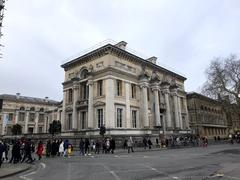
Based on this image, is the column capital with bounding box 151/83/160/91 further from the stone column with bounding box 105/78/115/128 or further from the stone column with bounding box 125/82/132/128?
the stone column with bounding box 105/78/115/128

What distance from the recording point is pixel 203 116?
7000 centimetres

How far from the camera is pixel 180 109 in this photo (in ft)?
173

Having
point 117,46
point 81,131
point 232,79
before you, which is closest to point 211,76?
point 232,79

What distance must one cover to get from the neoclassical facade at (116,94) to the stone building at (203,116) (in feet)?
66.6

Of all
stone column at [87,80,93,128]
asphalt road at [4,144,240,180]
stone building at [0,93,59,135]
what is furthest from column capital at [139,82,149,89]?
stone building at [0,93,59,135]

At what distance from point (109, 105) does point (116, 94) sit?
2651 millimetres

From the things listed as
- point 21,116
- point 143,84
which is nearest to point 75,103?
point 143,84

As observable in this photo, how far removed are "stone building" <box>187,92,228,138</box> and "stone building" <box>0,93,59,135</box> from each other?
4339 centimetres

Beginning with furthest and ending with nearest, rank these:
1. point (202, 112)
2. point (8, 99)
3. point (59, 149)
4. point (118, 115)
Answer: point (8, 99)
point (202, 112)
point (118, 115)
point (59, 149)

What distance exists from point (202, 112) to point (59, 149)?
54.7m

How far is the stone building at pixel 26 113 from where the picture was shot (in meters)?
75.6

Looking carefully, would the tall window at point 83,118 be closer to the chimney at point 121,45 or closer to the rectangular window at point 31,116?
the chimney at point 121,45

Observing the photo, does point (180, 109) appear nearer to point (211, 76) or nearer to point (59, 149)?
point (211, 76)

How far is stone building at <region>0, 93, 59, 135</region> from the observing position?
75625 mm
